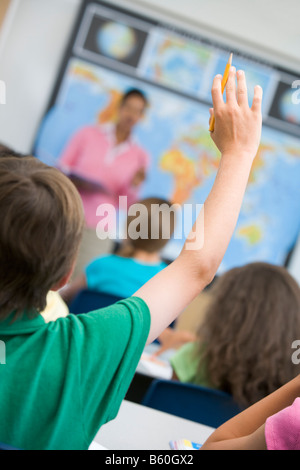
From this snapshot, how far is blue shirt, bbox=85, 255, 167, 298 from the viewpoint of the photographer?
2.73 metres

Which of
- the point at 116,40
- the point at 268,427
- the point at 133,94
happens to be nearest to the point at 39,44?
the point at 116,40

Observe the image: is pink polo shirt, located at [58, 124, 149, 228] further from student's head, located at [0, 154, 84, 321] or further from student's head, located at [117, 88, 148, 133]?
student's head, located at [0, 154, 84, 321]

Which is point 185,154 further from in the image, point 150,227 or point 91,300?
point 91,300

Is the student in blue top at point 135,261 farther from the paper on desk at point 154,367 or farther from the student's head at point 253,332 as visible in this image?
the student's head at point 253,332

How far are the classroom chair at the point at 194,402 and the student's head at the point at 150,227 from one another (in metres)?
1.09

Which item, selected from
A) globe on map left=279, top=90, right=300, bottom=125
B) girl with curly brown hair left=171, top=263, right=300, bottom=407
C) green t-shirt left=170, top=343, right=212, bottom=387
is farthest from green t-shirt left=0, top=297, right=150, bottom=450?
globe on map left=279, top=90, right=300, bottom=125

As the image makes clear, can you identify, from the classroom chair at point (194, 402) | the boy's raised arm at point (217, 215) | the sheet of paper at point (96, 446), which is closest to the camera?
the boy's raised arm at point (217, 215)

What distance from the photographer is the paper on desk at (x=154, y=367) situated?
2.18 m

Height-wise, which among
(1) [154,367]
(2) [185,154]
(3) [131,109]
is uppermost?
(3) [131,109]

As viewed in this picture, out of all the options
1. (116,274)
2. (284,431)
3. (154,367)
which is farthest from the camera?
(116,274)

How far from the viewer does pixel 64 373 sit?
35.0 inches

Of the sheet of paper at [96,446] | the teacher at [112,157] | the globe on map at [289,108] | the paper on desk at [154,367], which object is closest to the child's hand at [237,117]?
the sheet of paper at [96,446]

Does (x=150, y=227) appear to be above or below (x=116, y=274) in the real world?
above

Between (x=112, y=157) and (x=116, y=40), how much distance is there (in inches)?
39.3
